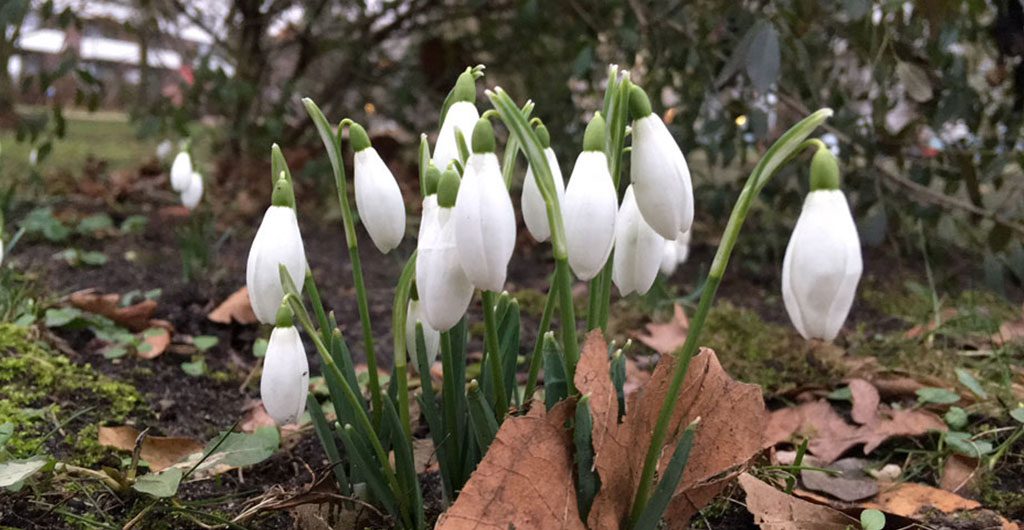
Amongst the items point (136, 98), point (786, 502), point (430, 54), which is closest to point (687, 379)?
point (786, 502)

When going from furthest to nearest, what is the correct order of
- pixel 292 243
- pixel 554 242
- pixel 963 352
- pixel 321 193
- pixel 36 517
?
pixel 321 193, pixel 963 352, pixel 36 517, pixel 292 243, pixel 554 242

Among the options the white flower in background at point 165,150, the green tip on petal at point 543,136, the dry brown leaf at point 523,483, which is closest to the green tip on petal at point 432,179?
the green tip on petal at point 543,136

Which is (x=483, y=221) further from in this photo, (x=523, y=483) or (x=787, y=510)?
(x=787, y=510)

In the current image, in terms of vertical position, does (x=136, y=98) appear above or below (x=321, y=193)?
above

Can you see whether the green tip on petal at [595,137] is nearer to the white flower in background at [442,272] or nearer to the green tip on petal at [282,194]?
the white flower in background at [442,272]

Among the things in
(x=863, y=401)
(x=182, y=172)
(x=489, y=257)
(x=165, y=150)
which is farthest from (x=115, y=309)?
(x=165, y=150)

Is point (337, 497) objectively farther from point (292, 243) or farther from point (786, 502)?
point (786, 502)

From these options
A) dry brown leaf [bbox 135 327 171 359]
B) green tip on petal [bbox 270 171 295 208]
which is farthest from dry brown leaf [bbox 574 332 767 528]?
dry brown leaf [bbox 135 327 171 359]
